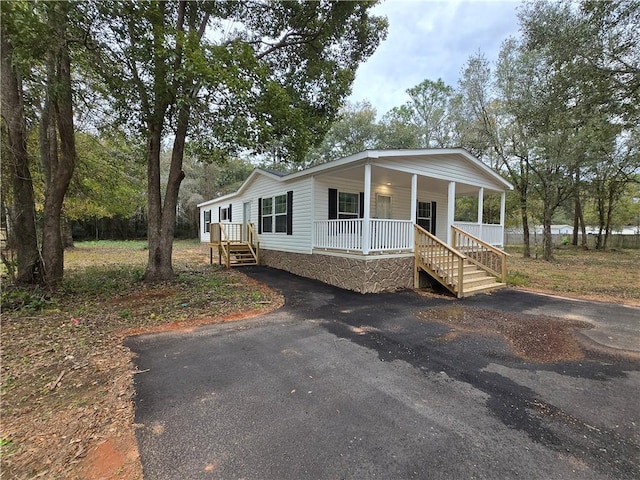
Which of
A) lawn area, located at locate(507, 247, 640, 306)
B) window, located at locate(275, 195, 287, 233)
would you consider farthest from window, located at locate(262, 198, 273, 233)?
lawn area, located at locate(507, 247, 640, 306)

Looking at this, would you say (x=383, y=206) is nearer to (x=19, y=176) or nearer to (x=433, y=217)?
(x=433, y=217)

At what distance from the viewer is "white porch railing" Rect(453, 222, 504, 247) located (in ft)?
30.9

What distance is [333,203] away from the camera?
9.34m

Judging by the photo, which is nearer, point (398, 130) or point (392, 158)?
point (392, 158)

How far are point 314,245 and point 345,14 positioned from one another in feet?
20.1

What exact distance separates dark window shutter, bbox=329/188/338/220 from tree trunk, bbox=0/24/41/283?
6961 millimetres

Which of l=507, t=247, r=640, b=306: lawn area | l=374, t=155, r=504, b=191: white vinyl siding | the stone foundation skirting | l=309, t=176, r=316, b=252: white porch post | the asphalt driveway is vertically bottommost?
l=507, t=247, r=640, b=306: lawn area

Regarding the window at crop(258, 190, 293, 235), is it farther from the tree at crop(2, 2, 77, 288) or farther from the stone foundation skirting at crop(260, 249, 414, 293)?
the tree at crop(2, 2, 77, 288)

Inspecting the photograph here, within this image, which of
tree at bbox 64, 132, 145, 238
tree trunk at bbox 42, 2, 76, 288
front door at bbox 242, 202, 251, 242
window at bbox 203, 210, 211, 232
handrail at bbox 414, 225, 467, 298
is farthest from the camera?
window at bbox 203, 210, 211, 232

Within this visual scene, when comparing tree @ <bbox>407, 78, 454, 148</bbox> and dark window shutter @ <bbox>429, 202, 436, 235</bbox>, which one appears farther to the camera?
tree @ <bbox>407, 78, 454, 148</bbox>

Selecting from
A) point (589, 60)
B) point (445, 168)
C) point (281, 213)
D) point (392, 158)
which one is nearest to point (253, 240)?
point (281, 213)

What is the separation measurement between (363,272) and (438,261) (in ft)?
7.00

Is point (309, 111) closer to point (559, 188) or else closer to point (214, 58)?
point (214, 58)

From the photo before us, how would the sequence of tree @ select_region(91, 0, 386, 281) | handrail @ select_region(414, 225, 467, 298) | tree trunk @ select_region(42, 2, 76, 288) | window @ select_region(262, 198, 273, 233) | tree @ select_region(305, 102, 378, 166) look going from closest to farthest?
tree @ select_region(91, 0, 386, 281) → tree trunk @ select_region(42, 2, 76, 288) → handrail @ select_region(414, 225, 467, 298) → window @ select_region(262, 198, 273, 233) → tree @ select_region(305, 102, 378, 166)
